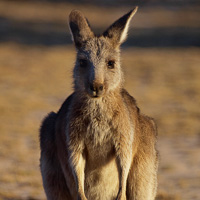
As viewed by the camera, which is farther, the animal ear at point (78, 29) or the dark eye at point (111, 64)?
the animal ear at point (78, 29)

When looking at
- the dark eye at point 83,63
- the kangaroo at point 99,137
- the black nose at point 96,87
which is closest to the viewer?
the black nose at point 96,87

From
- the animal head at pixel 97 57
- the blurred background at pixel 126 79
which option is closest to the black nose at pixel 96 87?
the animal head at pixel 97 57

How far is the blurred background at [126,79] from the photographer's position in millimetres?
6840

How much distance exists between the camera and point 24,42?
18656 mm

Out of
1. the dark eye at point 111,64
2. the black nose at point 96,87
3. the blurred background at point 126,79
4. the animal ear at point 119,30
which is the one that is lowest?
the blurred background at point 126,79

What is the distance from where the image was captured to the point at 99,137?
436cm

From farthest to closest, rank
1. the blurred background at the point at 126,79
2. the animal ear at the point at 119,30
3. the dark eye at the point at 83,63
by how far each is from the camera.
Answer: the blurred background at the point at 126,79 → the animal ear at the point at 119,30 → the dark eye at the point at 83,63

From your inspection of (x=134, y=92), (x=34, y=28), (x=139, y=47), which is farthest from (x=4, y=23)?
(x=134, y=92)

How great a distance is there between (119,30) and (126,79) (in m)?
7.18

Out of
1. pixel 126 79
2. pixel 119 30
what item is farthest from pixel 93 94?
pixel 126 79

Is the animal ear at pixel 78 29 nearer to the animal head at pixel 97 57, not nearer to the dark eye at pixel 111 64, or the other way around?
the animal head at pixel 97 57

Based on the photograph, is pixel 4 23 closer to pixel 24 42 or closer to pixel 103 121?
pixel 24 42

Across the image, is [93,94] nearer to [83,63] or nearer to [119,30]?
[83,63]

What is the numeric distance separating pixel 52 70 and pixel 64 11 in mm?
13077
